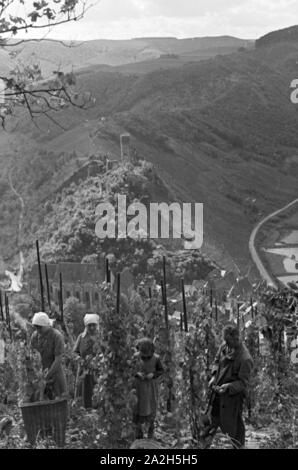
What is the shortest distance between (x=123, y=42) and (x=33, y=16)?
193 m

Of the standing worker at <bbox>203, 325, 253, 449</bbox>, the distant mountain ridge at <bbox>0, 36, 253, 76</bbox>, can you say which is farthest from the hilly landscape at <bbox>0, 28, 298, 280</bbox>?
the distant mountain ridge at <bbox>0, 36, 253, 76</bbox>

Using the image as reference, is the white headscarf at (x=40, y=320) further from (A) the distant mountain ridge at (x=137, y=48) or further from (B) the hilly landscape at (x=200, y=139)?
→ (A) the distant mountain ridge at (x=137, y=48)

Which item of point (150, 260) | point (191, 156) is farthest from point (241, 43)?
point (150, 260)

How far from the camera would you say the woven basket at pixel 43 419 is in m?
7.08

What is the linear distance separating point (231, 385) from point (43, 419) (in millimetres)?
1555

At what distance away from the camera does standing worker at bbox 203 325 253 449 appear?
7.23 meters

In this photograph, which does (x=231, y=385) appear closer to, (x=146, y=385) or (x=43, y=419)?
(x=146, y=385)

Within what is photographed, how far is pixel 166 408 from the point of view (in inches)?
376

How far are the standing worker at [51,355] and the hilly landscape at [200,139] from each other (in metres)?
23.6

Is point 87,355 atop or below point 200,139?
atop

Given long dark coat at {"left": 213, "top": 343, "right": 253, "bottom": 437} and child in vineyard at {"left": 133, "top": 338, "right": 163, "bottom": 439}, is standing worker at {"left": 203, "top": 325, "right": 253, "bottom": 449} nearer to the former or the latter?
long dark coat at {"left": 213, "top": 343, "right": 253, "bottom": 437}

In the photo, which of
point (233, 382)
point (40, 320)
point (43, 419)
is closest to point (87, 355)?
point (40, 320)

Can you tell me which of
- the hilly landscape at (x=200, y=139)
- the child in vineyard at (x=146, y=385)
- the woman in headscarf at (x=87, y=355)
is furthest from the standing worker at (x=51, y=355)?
the hilly landscape at (x=200, y=139)

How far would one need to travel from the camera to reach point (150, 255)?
3906cm
